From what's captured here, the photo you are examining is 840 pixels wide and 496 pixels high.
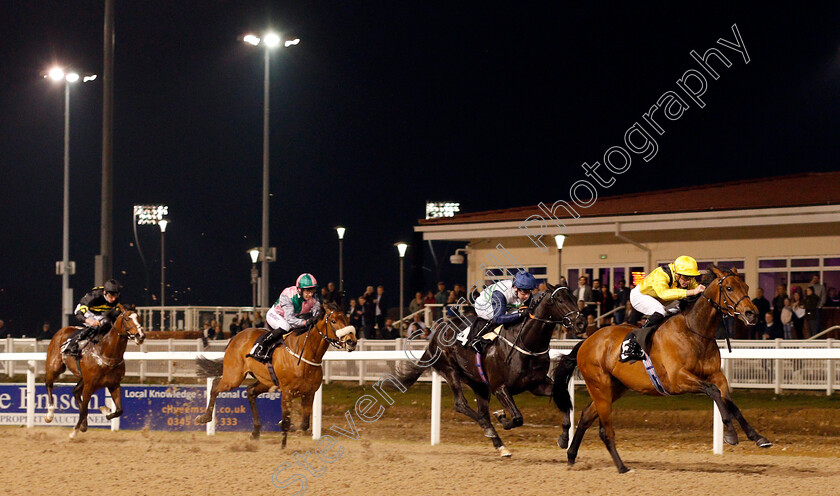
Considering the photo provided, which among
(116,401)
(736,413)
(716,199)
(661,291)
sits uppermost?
(716,199)

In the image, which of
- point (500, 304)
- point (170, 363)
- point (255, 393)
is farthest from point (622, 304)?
point (170, 363)

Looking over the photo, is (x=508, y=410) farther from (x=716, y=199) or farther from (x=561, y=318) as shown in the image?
(x=716, y=199)

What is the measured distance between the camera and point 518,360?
30.3ft

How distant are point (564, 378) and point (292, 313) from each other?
9.82 ft

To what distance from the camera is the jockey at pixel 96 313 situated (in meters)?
11.9

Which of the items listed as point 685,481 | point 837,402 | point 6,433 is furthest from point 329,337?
point 837,402

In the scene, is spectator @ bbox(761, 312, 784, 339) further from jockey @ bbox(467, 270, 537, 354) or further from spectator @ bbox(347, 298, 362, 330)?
spectator @ bbox(347, 298, 362, 330)

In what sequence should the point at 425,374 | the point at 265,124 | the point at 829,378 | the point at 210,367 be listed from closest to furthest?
the point at 210,367, the point at 829,378, the point at 425,374, the point at 265,124

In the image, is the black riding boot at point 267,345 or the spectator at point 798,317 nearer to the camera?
the black riding boot at point 267,345

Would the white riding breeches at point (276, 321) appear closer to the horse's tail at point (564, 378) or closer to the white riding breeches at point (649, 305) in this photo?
the horse's tail at point (564, 378)

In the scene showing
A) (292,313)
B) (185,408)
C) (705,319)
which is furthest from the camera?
(185,408)

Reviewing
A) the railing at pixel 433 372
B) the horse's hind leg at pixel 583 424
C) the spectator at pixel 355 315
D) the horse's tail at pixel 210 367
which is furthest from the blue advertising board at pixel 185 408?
the spectator at pixel 355 315

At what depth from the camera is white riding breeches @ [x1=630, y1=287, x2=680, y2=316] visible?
8.37 m

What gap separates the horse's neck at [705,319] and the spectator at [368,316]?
431 inches
